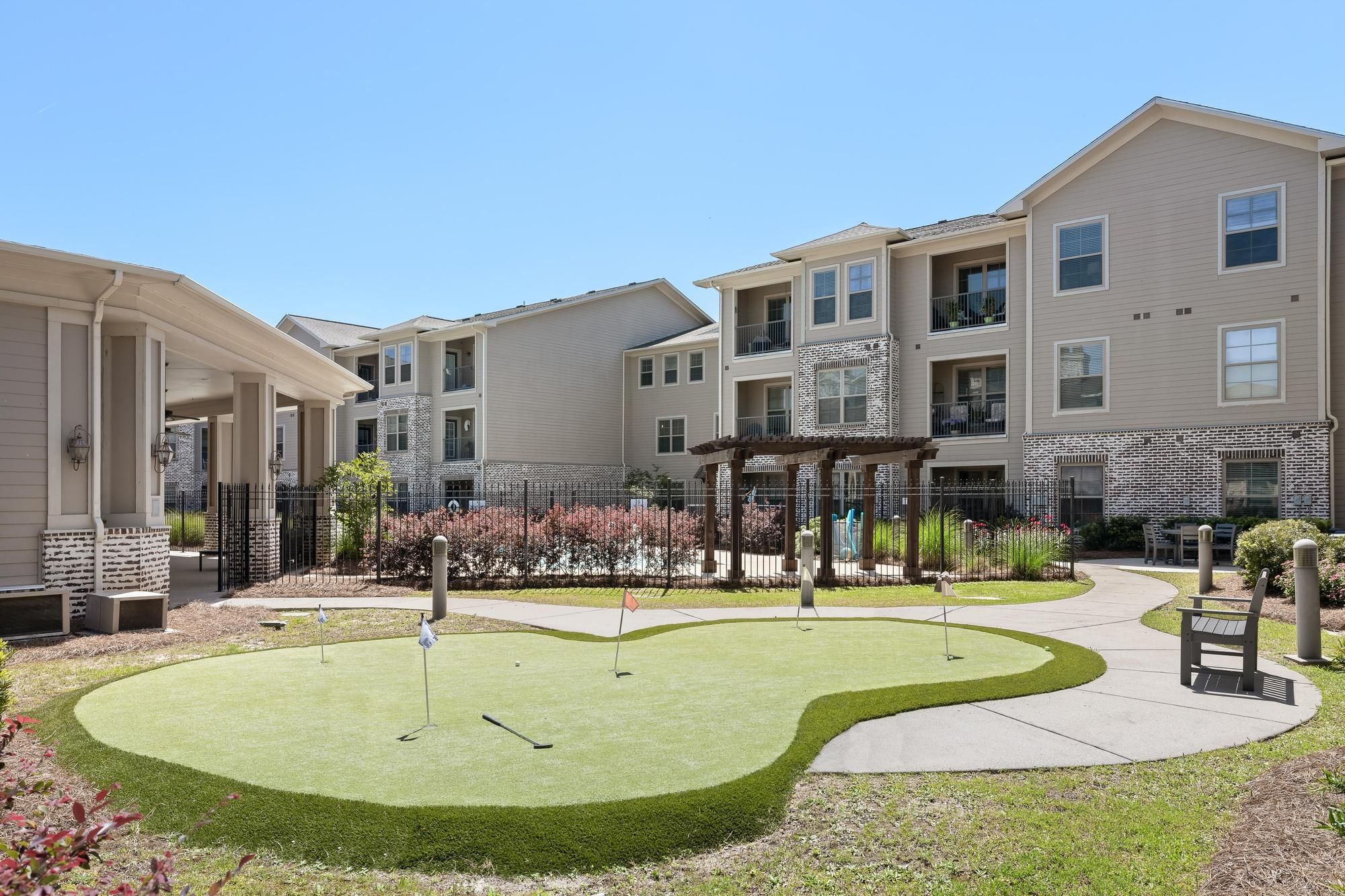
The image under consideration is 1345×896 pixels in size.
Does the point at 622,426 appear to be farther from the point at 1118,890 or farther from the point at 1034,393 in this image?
the point at 1118,890

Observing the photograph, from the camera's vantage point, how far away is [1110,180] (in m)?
22.2

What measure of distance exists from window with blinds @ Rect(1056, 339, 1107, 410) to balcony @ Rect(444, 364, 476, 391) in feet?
71.6

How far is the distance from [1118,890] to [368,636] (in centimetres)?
804

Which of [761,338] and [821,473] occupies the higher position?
[761,338]

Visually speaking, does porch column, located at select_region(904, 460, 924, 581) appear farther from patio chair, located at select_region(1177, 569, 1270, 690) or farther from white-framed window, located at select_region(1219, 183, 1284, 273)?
white-framed window, located at select_region(1219, 183, 1284, 273)

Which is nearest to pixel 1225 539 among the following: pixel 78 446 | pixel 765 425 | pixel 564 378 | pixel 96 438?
pixel 765 425

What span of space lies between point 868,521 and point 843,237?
12.6 m

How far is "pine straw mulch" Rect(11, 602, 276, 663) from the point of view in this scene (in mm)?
9047

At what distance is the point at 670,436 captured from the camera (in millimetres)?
34500

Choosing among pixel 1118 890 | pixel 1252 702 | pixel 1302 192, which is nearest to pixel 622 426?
pixel 1302 192

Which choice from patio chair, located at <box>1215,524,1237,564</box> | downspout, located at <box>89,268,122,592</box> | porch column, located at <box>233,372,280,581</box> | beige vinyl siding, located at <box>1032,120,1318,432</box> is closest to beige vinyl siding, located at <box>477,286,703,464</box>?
porch column, located at <box>233,372,280,581</box>

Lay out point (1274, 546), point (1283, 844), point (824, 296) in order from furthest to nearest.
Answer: point (824, 296), point (1274, 546), point (1283, 844)

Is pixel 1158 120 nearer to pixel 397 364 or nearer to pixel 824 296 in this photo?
pixel 824 296

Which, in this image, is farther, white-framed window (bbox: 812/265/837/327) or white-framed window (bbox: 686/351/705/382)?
white-framed window (bbox: 686/351/705/382)
